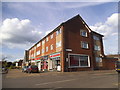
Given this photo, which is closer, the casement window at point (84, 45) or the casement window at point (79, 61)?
the casement window at point (79, 61)

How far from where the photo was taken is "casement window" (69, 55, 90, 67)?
24472mm

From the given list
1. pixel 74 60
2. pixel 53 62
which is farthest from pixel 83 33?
pixel 53 62

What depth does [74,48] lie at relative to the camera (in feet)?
83.1

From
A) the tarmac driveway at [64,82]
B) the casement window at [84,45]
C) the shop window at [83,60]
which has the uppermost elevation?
the casement window at [84,45]

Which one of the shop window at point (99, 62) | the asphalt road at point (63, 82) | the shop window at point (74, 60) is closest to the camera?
the asphalt road at point (63, 82)

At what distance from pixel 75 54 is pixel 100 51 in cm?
1035

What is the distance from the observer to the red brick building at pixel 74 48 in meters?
24.0

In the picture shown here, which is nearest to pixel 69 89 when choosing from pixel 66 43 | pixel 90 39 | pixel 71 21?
pixel 66 43

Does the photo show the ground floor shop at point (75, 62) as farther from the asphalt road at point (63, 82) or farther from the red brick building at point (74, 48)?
the asphalt road at point (63, 82)

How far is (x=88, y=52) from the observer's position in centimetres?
2773

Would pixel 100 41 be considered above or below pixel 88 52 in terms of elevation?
above

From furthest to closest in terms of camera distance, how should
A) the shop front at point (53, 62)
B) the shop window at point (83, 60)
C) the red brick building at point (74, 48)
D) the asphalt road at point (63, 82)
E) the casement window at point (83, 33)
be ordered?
the casement window at point (83, 33) → the shop front at point (53, 62) → the shop window at point (83, 60) → the red brick building at point (74, 48) → the asphalt road at point (63, 82)

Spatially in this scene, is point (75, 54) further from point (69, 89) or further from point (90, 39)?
point (69, 89)

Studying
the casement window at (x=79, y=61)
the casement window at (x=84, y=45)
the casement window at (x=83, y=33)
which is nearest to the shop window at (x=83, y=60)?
the casement window at (x=79, y=61)
